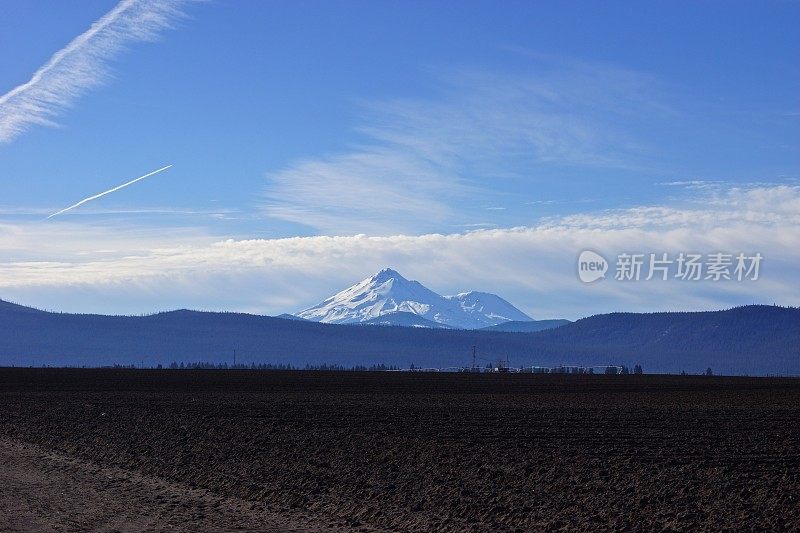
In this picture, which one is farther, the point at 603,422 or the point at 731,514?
the point at 603,422

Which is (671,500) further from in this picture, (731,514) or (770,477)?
(770,477)

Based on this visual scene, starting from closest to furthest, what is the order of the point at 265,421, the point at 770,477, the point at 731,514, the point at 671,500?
the point at 731,514
the point at 671,500
the point at 770,477
the point at 265,421

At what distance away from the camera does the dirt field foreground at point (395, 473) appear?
20.5m

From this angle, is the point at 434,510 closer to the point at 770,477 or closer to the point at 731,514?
the point at 731,514

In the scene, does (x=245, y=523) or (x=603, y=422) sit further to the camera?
(x=603, y=422)

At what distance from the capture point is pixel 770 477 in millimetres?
24766

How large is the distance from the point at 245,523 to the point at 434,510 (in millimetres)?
3810

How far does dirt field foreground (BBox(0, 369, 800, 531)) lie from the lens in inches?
808

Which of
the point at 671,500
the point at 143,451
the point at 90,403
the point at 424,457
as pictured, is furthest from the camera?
the point at 90,403

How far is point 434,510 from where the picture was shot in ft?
70.6

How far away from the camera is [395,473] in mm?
26031

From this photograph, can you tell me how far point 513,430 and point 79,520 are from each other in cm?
1972

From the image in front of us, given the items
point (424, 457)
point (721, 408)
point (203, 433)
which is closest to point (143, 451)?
point (203, 433)

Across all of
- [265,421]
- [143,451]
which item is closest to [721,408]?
[265,421]
